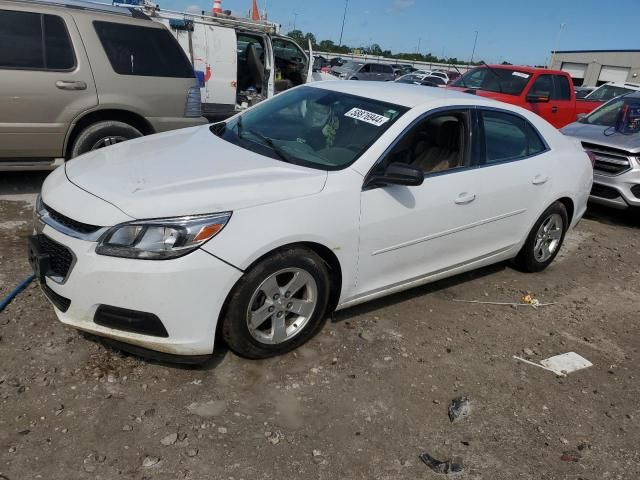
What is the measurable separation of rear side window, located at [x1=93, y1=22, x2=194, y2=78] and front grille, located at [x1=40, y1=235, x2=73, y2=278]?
3.21m

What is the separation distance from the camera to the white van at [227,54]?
802 cm

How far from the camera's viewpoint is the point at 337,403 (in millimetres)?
2930

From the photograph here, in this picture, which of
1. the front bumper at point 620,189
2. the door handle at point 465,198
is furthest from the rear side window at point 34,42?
the front bumper at point 620,189

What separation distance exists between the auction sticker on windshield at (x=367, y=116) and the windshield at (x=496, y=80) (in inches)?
281

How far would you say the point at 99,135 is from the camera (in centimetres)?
546

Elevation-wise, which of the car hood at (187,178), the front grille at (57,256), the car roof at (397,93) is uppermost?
the car roof at (397,93)

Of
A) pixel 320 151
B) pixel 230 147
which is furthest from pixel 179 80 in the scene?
pixel 320 151

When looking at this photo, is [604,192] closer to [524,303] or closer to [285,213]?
[524,303]

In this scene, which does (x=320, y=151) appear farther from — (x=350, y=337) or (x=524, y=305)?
(x=524, y=305)

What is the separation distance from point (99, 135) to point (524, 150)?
4032 mm

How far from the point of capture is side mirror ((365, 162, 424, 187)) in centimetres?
319

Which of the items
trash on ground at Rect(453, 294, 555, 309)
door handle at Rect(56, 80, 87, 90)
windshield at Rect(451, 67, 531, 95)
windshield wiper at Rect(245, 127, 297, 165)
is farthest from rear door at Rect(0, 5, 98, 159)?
windshield at Rect(451, 67, 531, 95)

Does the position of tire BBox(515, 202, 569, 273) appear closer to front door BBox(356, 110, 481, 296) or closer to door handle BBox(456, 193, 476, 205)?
front door BBox(356, 110, 481, 296)

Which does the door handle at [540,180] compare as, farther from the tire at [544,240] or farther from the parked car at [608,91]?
the parked car at [608,91]
